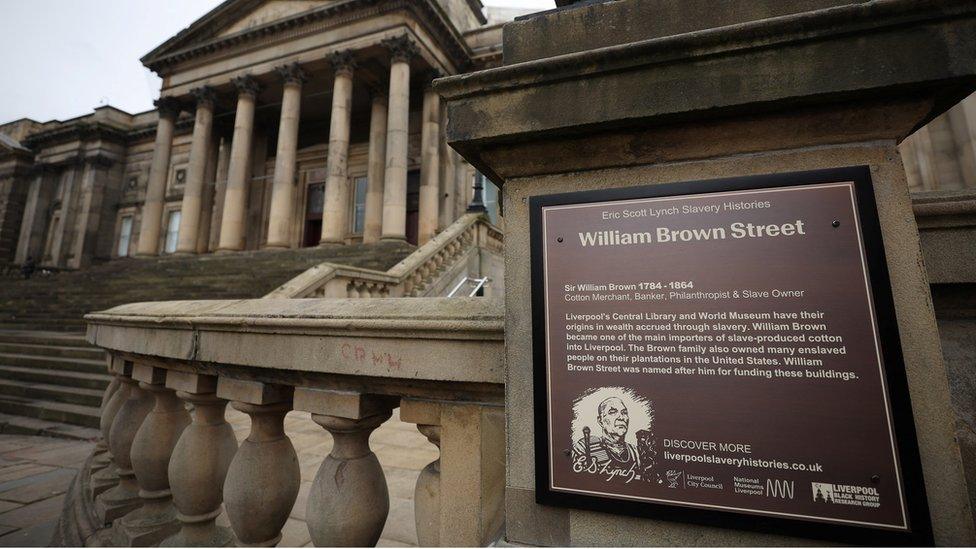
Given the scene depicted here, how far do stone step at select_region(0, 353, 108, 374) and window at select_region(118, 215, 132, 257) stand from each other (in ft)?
70.6

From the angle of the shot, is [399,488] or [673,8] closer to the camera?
[673,8]

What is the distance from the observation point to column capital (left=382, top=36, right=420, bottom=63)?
16609 mm

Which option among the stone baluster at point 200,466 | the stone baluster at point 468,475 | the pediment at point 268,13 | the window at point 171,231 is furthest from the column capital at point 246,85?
the stone baluster at point 468,475

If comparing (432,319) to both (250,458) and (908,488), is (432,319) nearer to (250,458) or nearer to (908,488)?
(250,458)

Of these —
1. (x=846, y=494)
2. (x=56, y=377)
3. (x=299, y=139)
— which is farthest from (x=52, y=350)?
(x=299, y=139)

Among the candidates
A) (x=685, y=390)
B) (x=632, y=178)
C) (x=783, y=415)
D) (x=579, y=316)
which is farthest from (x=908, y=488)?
(x=632, y=178)

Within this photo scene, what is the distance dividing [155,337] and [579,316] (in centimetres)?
206

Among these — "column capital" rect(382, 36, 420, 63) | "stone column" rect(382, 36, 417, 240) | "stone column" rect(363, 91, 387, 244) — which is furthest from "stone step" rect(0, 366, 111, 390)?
"column capital" rect(382, 36, 420, 63)

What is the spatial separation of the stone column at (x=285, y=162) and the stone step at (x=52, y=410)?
32.0 ft

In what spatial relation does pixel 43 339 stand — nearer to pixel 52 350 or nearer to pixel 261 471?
pixel 52 350

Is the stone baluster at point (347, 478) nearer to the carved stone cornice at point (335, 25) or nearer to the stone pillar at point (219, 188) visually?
the carved stone cornice at point (335, 25)

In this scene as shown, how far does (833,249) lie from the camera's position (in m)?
1.14

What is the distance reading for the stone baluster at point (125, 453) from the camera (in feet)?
8.16

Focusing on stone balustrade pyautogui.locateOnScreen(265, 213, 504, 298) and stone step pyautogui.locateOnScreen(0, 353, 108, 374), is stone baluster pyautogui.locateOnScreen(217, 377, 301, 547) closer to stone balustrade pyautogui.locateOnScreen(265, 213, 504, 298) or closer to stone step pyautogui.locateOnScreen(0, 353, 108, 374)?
stone balustrade pyautogui.locateOnScreen(265, 213, 504, 298)
